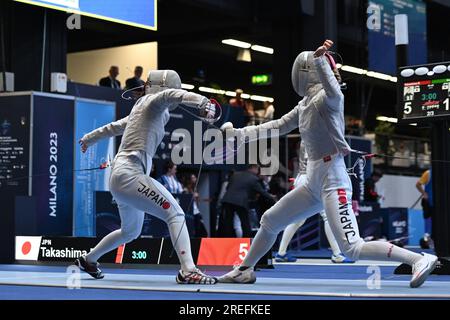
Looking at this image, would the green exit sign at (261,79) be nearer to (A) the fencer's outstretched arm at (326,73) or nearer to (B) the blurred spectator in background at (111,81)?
(B) the blurred spectator in background at (111,81)

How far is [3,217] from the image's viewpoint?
1036 cm

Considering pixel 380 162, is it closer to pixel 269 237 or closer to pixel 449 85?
pixel 449 85

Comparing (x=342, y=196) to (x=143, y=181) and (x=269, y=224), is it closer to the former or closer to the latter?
(x=269, y=224)

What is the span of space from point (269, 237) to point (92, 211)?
24.3 feet

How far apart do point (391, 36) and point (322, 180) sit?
11953 mm

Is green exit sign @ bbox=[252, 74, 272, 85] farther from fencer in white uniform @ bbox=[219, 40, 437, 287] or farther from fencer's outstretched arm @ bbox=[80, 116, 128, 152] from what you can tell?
fencer in white uniform @ bbox=[219, 40, 437, 287]

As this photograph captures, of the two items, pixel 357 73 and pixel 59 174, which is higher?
pixel 357 73

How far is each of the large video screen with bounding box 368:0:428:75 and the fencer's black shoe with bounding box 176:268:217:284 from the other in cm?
1132

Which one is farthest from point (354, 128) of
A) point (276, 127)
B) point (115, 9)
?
point (276, 127)

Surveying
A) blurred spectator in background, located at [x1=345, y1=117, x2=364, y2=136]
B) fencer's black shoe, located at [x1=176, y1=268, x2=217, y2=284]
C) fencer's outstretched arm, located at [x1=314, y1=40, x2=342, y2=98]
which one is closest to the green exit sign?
blurred spectator in background, located at [x1=345, y1=117, x2=364, y2=136]

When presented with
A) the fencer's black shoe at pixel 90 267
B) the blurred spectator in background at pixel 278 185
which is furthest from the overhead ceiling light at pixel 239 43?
the fencer's black shoe at pixel 90 267

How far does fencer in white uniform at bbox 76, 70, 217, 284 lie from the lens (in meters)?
6.70
